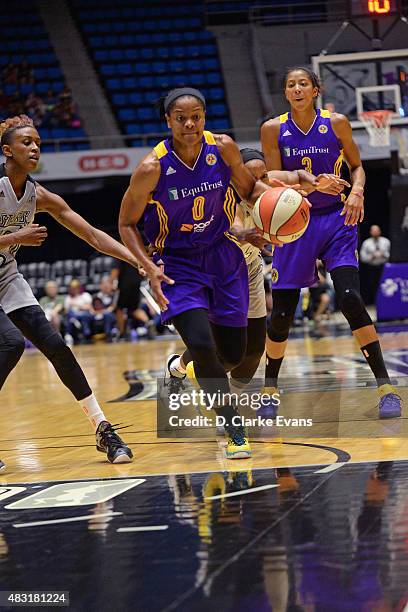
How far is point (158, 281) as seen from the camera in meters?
4.84

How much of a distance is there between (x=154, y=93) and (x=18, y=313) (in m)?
19.8

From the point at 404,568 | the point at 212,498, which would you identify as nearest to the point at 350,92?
the point at 212,498

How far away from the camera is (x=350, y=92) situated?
15.4m

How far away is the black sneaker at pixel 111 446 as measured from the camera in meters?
5.02

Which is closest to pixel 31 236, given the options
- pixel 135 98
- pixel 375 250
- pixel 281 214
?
pixel 281 214

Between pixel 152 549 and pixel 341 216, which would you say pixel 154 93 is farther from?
pixel 152 549

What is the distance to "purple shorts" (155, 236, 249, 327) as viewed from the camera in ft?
16.4

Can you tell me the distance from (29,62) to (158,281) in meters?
21.1

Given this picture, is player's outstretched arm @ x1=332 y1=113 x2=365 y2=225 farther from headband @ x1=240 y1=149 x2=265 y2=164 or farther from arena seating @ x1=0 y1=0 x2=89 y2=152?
arena seating @ x1=0 y1=0 x2=89 y2=152

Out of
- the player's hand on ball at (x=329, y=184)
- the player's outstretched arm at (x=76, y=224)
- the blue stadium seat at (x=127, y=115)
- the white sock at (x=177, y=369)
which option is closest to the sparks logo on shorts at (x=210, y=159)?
the player's outstretched arm at (x=76, y=224)

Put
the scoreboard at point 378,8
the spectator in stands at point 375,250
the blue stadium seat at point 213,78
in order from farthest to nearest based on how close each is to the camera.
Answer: the blue stadium seat at point 213,78 < the spectator in stands at point 375,250 < the scoreboard at point 378,8

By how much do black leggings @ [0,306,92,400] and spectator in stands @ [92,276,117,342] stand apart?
1223cm

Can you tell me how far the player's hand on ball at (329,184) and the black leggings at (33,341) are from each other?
5.48 feet

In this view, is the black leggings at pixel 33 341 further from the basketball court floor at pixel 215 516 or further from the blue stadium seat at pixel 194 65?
the blue stadium seat at pixel 194 65
